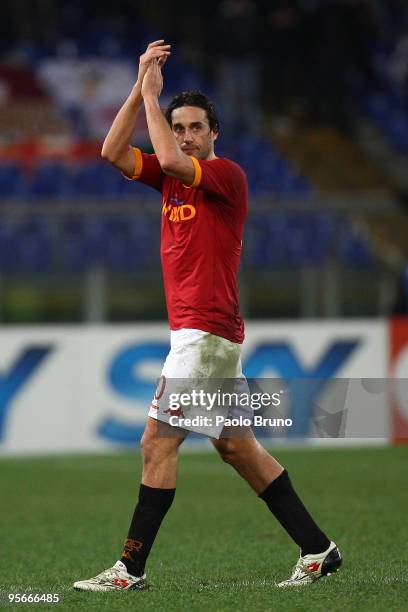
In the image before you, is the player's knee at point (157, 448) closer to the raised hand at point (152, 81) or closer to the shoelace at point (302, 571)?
the shoelace at point (302, 571)

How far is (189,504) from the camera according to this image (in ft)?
28.9

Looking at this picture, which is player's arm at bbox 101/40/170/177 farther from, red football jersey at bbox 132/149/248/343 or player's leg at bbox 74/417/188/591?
player's leg at bbox 74/417/188/591

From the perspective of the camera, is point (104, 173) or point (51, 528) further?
point (104, 173)

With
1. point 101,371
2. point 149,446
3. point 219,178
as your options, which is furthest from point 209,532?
point 101,371

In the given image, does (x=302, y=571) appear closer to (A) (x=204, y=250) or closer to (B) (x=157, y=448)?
(B) (x=157, y=448)

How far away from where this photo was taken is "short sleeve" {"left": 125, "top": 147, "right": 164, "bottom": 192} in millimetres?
5359

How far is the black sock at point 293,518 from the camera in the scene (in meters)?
5.38

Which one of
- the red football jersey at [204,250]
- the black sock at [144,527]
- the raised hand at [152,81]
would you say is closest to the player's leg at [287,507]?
the black sock at [144,527]

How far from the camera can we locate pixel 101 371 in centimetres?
1212

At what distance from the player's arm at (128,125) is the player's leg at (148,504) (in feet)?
3.49

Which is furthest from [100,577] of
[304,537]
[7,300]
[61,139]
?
[61,139]

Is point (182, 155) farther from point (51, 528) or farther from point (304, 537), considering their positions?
point (51, 528)

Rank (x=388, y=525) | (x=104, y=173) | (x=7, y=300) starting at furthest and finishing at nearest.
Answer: (x=104, y=173)
(x=7, y=300)
(x=388, y=525)

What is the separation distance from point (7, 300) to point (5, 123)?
5998mm
